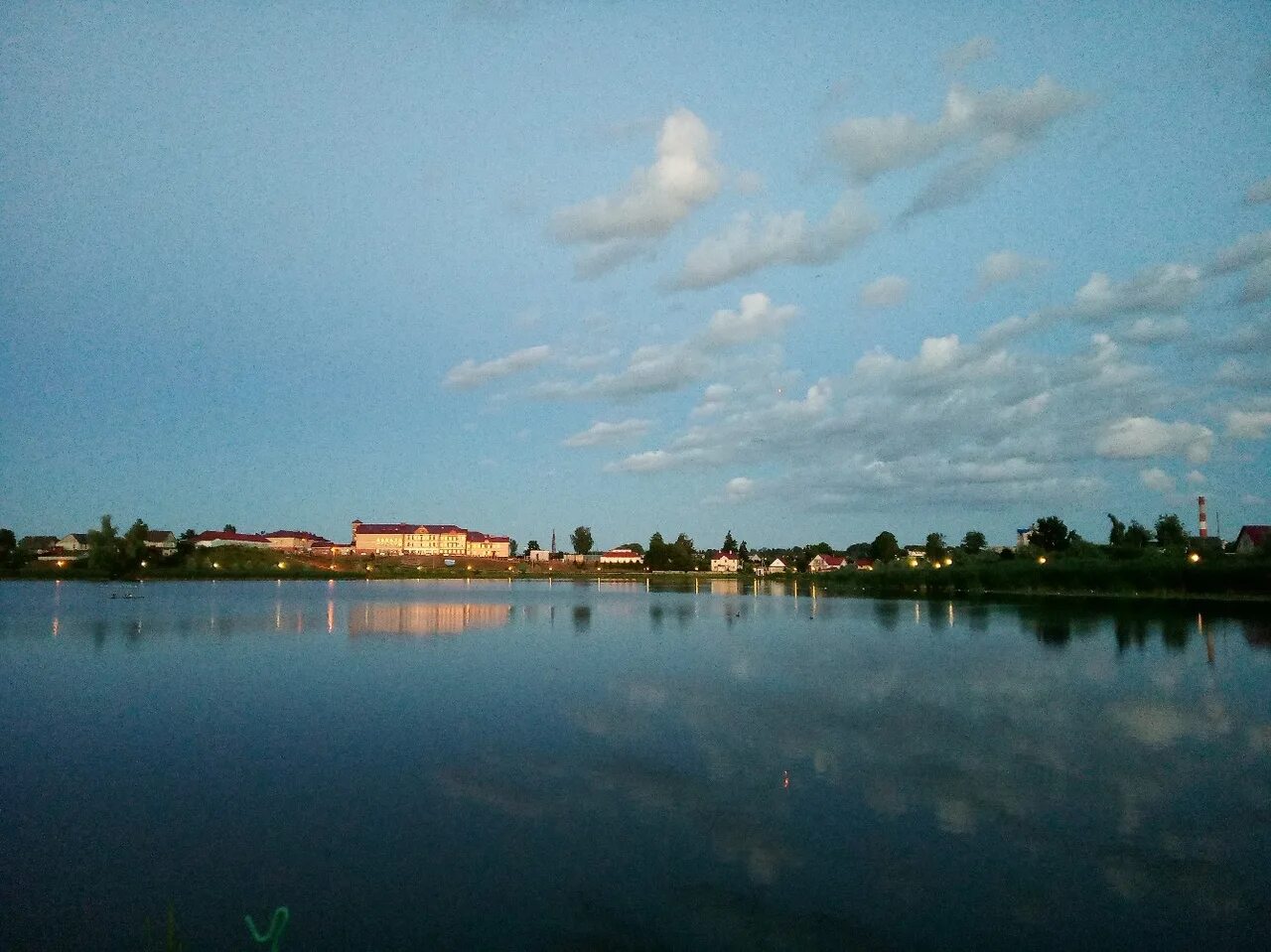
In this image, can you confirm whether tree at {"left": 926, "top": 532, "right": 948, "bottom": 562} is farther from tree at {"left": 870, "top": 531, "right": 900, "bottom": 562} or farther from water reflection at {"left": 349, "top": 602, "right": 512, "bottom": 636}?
water reflection at {"left": 349, "top": 602, "right": 512, "bottom": 636}

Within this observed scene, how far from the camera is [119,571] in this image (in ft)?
395

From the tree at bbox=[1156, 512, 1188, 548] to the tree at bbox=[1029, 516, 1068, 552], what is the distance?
37.5ft

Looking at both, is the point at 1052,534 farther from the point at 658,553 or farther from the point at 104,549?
the point at 104,549

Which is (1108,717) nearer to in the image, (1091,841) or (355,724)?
(1091,841)

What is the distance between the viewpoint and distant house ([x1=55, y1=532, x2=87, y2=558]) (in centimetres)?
17588

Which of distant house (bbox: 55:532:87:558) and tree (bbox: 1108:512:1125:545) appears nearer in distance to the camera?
tree (bbox: 1108:512:1125:545)

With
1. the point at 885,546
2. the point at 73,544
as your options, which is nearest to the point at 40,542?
the point at 73,544

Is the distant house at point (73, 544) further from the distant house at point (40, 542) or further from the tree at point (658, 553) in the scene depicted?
the tree at point (658, 553)

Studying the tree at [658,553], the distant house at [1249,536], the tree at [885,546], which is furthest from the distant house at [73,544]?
the distant house at [1249,536]

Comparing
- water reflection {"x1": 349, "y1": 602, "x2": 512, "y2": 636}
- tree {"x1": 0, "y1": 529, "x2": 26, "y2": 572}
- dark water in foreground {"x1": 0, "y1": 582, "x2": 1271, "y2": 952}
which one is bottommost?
water reflection {"x1": 349, "y1": 602, "x2": 512, "y2": 636}

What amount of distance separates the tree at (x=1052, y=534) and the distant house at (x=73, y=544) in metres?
177

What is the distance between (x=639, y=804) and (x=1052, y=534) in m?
121

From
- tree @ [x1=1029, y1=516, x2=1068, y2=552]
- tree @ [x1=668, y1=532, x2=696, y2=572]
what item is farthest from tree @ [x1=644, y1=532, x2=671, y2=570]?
tree @ [x1=1029, y1=516, x2=1068, y2=552]

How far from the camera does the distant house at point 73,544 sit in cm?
17588
